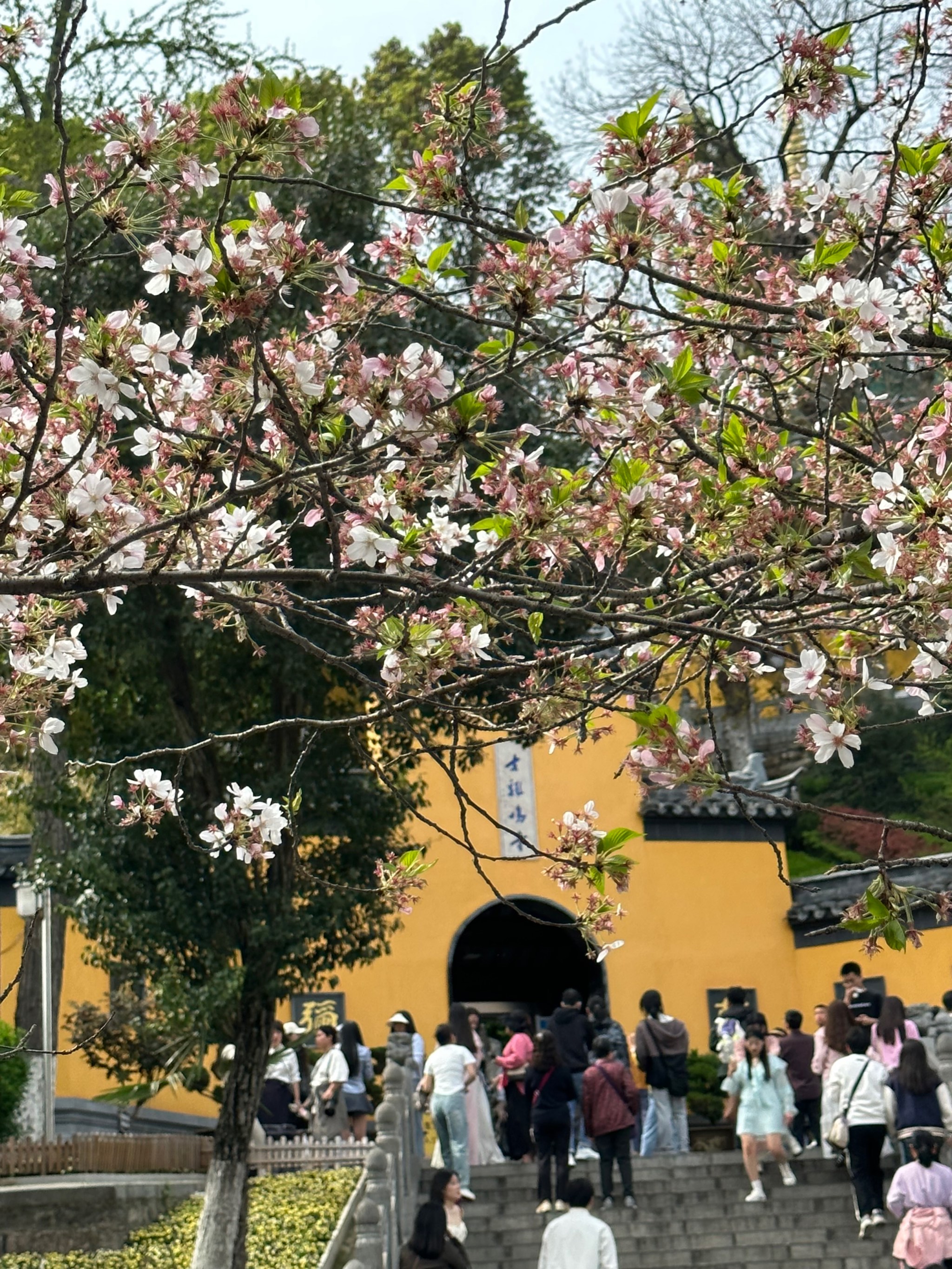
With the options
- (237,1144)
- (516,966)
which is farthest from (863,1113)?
(516,966)

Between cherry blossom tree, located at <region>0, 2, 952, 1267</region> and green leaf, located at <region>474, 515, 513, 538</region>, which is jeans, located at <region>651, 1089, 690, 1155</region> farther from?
green leaf, located at <region>474, 515, 513, 538</region>

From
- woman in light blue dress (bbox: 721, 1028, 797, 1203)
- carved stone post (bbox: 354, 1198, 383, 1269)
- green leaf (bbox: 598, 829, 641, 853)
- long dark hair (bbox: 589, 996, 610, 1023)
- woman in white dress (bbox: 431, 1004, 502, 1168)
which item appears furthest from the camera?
long dark hair (bbox: 589, 996, 610, 1023)

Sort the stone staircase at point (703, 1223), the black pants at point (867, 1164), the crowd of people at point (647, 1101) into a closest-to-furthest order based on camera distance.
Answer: the crowd of people at point (647, 1101), the black pants at point (867, 1164), the stone staircase at point (703, 1223)

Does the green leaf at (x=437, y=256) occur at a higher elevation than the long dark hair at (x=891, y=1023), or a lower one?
higher

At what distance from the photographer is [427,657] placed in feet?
14.0

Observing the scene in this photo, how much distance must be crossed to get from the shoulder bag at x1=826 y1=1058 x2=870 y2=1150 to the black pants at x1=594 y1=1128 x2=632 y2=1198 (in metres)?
1.48

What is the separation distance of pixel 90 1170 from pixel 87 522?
1240 centimetres

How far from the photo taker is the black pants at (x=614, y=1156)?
12.0 meters

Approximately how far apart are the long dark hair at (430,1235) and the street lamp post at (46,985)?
241 inches

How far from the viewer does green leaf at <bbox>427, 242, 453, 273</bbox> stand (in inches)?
167

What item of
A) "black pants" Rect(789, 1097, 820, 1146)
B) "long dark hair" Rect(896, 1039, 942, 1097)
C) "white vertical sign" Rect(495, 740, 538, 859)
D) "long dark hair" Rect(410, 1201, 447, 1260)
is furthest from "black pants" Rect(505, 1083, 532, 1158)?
"white vertical sign" Rect(495, 740, 538, 859)

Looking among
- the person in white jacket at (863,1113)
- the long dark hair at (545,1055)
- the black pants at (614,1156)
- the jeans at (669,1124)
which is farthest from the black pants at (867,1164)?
the jeans at (669,1124)

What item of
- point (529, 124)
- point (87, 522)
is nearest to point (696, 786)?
point (87, 522)

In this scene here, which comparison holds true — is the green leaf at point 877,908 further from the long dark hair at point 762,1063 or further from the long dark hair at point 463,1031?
the long dark hair at point 463,1031
